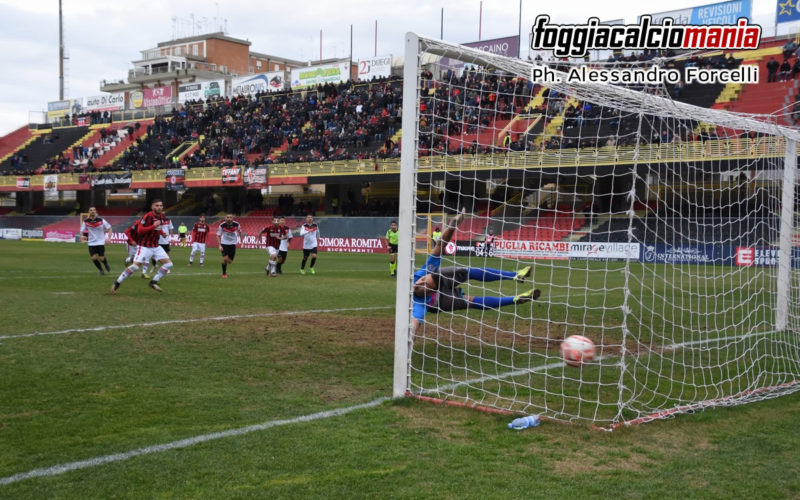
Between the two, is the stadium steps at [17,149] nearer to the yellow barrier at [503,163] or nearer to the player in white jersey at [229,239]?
the yellow barrier at [503,163]

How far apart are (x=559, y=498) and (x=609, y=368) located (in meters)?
4.09

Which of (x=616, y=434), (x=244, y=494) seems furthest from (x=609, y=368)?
(x=244, y=494)

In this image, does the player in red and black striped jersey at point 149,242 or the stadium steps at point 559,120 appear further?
the player in red and black striped jersey at point 149,242

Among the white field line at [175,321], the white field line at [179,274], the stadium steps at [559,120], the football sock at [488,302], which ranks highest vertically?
the stadium steps at [559,120]

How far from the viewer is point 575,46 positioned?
1295 centimetres

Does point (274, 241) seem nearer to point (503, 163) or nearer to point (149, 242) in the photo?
point (149, 242)

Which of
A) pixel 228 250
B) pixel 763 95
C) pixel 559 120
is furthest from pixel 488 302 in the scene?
pixel 763 95

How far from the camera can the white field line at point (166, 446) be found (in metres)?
4.36

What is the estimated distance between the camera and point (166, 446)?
4.94m

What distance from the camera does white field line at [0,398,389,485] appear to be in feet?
14.3

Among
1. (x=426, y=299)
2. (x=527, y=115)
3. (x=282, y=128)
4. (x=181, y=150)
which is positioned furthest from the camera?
(x=181, y=150)

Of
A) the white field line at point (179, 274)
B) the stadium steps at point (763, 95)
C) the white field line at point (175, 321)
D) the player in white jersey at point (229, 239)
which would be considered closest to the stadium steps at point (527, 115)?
the white field line at point (175, 321)

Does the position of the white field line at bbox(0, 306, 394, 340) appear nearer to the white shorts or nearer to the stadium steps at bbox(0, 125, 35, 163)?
the white shorts

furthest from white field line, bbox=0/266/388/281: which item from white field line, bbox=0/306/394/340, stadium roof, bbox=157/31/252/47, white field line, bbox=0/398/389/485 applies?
stadium roof, bbox=157/31/252/47
